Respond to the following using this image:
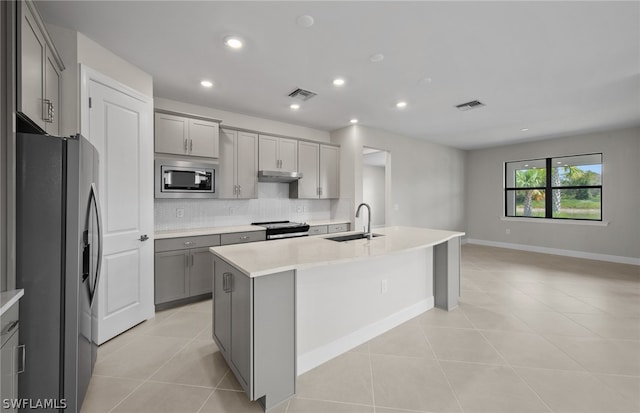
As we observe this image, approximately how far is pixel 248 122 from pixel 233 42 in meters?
2.00

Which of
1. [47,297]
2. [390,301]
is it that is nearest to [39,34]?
[47,297]

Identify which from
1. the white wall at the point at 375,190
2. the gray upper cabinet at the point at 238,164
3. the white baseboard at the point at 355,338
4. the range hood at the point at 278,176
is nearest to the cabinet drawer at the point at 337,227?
the range hood at the point at 278,176

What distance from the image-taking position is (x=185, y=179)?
3354 mm

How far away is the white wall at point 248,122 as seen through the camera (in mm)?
3587

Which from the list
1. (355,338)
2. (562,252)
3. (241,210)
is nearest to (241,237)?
(241,210)

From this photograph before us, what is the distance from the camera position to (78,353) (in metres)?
1.51

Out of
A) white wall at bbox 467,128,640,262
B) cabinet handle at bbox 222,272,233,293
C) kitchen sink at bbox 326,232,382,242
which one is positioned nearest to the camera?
cabinet handle at bbox 222,272,233,293

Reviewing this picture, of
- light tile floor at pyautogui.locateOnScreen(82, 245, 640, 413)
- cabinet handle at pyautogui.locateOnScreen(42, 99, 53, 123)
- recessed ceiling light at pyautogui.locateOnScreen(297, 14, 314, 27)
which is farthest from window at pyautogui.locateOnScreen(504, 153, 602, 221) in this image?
cabinet handle at pyautogui.locateOnScreen(42, 99, 53, 123)

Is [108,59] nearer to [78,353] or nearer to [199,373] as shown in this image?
[78,353]

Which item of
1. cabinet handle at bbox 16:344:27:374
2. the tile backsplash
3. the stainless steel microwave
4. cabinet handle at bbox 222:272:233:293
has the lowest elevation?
cabinet handle at bbox 16:344:27:374

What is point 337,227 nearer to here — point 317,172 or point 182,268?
point 317,172

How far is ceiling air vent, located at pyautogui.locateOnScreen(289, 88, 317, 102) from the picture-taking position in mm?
3318

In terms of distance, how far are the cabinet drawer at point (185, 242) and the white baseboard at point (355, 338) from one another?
1.93 metres

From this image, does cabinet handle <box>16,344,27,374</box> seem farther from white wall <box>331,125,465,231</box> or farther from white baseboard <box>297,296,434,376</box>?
white wall <box>331,125,465,231</box>
